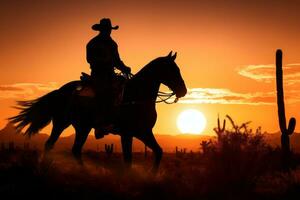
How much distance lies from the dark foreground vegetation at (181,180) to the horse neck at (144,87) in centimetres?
203

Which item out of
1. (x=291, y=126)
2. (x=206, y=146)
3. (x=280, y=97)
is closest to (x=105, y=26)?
(x=206, y=146)

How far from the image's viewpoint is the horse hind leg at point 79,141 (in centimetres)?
1227

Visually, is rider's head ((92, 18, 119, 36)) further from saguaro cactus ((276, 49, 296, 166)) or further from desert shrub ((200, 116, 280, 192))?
saguaro cactus ((276, 49, 296, 166))

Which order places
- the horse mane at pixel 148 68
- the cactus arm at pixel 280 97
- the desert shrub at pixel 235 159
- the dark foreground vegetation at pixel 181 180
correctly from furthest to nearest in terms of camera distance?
the cactus arm at pixel 280 97 → the horse mane at pixel 148 68 → the desert shrub at pixel 235 159 → the dark foreground vegetation at pixel 181 180

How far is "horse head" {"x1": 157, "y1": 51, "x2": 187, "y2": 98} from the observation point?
12062mm

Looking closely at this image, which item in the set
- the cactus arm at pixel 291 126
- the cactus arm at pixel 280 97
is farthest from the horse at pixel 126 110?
the cactus arm at pixel 291 126

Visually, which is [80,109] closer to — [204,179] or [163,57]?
[163,57]

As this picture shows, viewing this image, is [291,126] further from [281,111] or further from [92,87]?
[92,87]

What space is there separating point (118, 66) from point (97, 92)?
3.06 feet

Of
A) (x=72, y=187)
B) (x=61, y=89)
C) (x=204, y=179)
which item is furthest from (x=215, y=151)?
(x=61, y=89)

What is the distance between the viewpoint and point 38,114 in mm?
13281

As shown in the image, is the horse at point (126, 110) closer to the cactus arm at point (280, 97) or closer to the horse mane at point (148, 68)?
the horse mane at point (148, 68)

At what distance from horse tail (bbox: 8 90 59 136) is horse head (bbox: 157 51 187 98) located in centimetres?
339

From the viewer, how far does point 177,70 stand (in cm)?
1208
